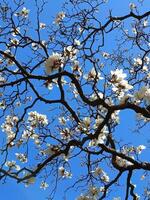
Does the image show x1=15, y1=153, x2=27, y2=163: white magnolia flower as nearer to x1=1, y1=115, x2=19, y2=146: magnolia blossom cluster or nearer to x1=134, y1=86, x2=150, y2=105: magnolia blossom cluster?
x1=1, y1=115, x2=19, y2=146: magnolia blossom cluster

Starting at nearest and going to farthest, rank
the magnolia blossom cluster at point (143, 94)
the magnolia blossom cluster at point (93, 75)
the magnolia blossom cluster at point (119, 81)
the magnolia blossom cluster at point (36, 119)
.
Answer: the magnolia blossom cluster at point (143, 94) → the magnolia blossom cluster at point (119, 81) → the magnolia blossom cluster at point (93, 75) → the magnolia blossom cluster at point (36, 119)

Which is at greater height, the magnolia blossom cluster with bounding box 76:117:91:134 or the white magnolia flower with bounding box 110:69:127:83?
Answer: the white magnolia flower with bounding box 110:69:127:83

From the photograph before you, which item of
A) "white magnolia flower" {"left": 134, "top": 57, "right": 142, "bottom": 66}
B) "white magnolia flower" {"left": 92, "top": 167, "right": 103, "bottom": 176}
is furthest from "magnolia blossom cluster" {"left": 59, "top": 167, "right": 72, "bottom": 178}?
"white magnolia flower" {"left": 134, "top": 57, "right": 142, "bottom": 66}

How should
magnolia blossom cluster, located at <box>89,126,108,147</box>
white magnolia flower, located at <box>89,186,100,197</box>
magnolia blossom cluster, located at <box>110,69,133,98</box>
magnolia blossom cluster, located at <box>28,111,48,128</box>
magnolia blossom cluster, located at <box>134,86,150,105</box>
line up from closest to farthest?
magnolia blossom cluster, located at <box>134,86,150,105</box>, magnolia blossom cluster, located at <box>110,69,133,98</box>, magnolia blossom cluster, located at <box>89,126,108,147</box>, white magnolia flower, located at <box>89,186,100,197</box>, magnolia blossom cluster, located at <box>28,111,48,128</box>

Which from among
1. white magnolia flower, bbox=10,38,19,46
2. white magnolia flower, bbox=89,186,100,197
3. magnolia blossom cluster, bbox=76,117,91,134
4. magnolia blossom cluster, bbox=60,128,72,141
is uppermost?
white magnolia flower, bbox=10,38,19,46

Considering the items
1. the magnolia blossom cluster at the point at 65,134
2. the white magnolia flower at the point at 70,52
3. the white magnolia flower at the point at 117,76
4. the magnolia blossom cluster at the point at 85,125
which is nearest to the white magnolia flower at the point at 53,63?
the white magnolia flower at the point at 117,76

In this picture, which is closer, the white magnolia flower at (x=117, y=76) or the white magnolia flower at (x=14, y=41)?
the white magnolia flower at (x=117, y=76)

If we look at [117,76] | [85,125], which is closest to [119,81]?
[117,76]

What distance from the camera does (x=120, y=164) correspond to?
661cm

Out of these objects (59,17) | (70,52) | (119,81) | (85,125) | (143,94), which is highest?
(59,17)

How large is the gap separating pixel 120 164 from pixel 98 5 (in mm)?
2765

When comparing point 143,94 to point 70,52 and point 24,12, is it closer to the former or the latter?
point 70,52

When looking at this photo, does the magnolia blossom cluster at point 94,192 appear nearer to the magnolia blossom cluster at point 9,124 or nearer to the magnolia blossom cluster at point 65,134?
the magnolia blossom cluster at point 65,134

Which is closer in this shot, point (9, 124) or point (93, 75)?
point (93, 75)
